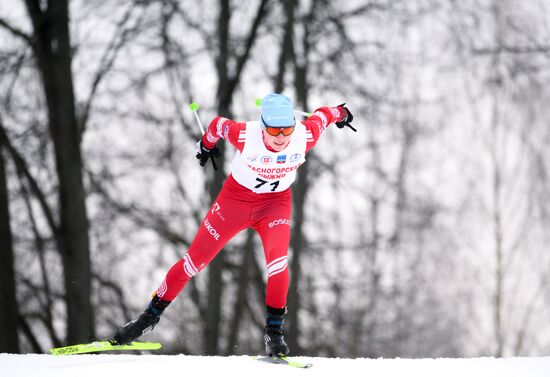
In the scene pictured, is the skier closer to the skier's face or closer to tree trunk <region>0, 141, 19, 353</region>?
the skier's face

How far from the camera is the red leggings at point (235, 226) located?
5344 millimetres

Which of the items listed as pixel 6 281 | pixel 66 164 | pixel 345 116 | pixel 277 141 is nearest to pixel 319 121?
pixel 345 116

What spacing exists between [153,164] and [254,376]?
9931 millimetres

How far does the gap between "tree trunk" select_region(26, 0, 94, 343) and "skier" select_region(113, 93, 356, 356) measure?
5.06 metres

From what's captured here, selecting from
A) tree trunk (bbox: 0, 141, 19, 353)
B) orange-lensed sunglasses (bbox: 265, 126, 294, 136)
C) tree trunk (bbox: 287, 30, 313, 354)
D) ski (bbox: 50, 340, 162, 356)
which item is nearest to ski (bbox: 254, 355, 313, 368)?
ski (bbox: 50, 340, 162, 356)

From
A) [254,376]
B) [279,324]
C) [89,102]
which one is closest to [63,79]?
[89,102]

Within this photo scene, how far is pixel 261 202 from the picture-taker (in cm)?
547

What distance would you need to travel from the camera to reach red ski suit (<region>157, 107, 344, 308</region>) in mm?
5301

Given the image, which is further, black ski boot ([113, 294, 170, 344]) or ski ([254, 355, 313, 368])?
black ski boot ([113, 294, 170, 344])

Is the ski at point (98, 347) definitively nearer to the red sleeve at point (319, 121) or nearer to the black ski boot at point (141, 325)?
the black ski boot at point (141, 325)

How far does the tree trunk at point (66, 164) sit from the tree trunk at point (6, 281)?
27.7 inches

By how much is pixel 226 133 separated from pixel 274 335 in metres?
1.47

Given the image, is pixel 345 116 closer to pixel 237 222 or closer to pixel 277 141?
pixel 277 141

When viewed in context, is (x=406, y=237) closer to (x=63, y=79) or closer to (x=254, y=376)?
(x=63, y=79)
